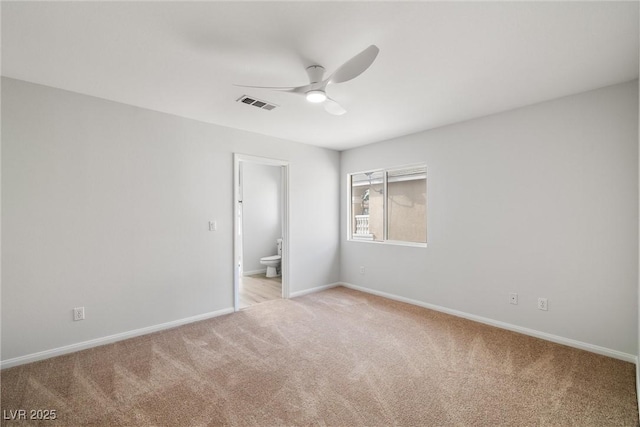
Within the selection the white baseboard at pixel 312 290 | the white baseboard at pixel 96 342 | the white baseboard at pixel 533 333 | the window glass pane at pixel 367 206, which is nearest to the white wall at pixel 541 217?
the white baseboard at pixel 533 333

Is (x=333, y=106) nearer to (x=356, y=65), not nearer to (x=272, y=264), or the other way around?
(x=356, y=65)

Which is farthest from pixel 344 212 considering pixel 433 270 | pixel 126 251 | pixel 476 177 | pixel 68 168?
pixel 68 168

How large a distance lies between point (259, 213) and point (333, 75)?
5.00m

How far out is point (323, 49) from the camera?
6.77 feet

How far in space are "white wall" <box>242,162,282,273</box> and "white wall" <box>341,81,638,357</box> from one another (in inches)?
137

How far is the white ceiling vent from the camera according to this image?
2.93 meters

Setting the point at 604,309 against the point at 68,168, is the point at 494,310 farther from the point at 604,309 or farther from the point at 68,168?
the point at 68,168

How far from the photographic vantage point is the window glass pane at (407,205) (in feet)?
14.1

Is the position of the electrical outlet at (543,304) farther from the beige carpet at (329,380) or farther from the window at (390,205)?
the window at (390,205)

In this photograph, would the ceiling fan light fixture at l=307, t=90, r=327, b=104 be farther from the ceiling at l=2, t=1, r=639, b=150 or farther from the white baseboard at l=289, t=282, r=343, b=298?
the white baseboard at l=289, t=282, r=343, b=298

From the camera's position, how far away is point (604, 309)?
2.70m

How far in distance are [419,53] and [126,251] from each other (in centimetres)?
328

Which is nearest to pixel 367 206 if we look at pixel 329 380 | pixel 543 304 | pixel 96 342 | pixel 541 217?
pixel 541 217

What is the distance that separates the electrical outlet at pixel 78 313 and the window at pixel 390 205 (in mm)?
3721
